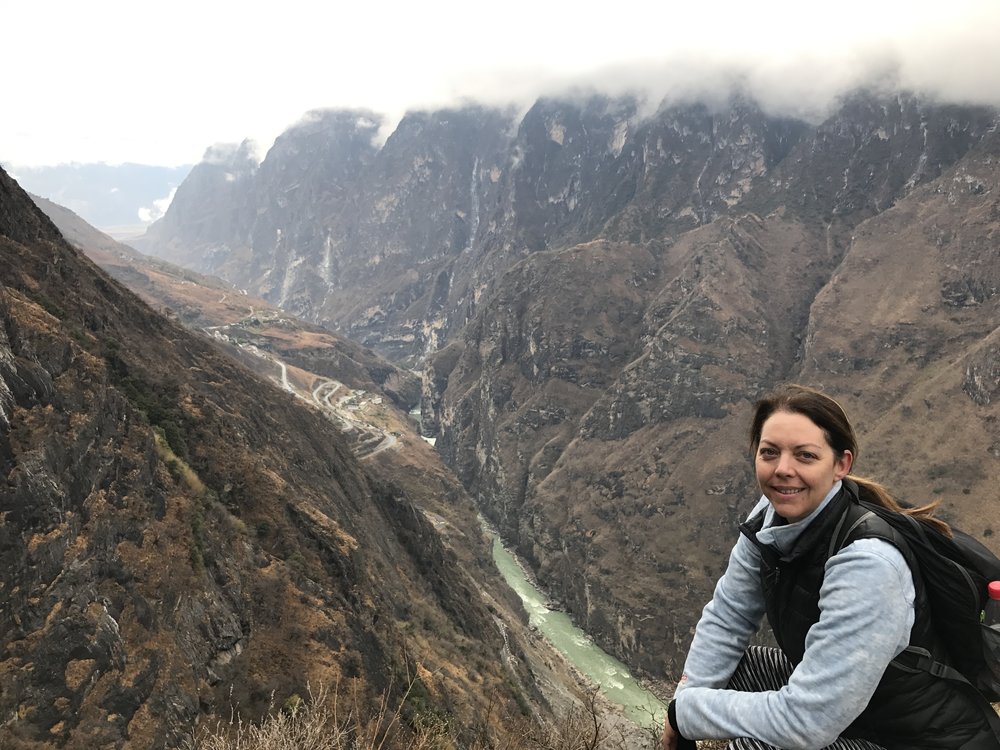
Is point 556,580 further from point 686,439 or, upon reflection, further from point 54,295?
point 54,295

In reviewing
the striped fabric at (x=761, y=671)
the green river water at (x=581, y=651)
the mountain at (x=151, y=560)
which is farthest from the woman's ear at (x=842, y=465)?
the green river water at (x=581, y=651)

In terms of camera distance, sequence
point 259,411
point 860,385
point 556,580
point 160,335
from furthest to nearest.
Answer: point 860,385 → point 556,580 → point 259,411 → point 160,335

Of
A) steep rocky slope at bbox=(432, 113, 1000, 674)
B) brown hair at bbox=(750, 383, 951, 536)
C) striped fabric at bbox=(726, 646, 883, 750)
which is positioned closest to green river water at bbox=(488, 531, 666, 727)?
steep rocky slope at bbox=(432, 113, 1000, 674)

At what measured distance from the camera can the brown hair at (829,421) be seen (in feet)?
14.2

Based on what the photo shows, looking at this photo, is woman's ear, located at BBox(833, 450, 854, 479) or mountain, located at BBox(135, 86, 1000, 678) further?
mountain, located at BBox(135, 86, 1000, 678)

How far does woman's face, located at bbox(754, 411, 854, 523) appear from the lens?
432 centimetres

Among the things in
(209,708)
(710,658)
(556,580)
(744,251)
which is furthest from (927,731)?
(744,251)

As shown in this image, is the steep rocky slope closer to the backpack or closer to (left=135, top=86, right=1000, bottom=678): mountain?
(left=135, top=86, right=1000, bottom=678): mountain

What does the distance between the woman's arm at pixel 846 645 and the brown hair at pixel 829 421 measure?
796 mm

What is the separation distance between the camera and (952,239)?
13750cm

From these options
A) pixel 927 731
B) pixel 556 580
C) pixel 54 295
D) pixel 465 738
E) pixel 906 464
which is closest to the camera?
pixel 927 731

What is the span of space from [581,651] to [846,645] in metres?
103

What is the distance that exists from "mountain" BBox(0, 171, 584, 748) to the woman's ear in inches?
599

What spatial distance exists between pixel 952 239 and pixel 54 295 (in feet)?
562
